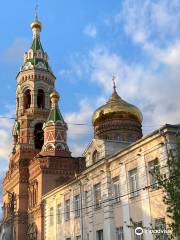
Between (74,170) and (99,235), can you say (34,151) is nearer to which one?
(74,170)

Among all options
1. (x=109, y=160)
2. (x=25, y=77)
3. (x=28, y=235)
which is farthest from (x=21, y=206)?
(x=109, y=160)

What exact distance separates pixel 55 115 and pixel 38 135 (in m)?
4.37

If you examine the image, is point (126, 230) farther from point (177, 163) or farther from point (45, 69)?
point (45, 69)

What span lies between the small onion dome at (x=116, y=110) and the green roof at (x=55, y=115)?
4.85 meters

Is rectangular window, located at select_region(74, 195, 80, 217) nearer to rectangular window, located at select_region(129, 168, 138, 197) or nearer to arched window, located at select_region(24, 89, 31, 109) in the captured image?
rectangular window, located at select_region(129, 168, 138, 197)

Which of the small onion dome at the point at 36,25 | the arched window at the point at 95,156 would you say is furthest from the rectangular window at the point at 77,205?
the small onion dome at the point at 36,25

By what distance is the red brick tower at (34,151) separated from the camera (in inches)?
1470

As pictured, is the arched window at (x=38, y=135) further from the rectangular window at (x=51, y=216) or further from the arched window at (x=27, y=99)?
the rectangular window at (x=51, y=216)

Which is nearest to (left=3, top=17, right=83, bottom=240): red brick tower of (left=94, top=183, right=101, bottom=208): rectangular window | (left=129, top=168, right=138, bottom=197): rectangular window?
(left=94, top=183, right=101, bottom=208): rectangular window

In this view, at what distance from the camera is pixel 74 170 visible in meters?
38.5

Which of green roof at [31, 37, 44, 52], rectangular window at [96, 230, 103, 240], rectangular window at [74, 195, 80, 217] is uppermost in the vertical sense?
green roof at [31, 37, 44, 52]

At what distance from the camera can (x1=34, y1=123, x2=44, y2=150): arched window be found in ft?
147

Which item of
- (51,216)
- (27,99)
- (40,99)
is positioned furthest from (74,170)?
(27,99)

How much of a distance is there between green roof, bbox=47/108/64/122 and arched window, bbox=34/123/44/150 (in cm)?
335
